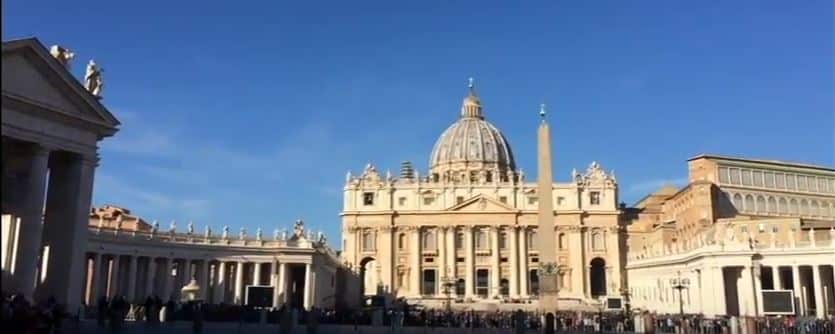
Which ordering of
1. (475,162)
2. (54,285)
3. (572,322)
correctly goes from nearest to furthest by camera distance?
1. (54,285)
2. (572,322)
3. (475,162)

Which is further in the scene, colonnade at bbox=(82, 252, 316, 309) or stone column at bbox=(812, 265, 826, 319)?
colonnade at bbox=(82, 252, 316, 309)

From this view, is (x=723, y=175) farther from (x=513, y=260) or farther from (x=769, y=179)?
(x=513, y=260)

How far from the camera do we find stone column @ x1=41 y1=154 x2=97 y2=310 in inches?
1131

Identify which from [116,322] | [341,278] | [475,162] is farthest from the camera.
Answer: [475,162]

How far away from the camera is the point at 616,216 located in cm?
9038

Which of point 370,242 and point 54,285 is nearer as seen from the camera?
point 54,285

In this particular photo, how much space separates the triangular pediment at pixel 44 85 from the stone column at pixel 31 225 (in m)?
1.84

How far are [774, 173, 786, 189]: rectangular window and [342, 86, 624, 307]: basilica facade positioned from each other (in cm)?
2101

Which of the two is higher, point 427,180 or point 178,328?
point 427,180

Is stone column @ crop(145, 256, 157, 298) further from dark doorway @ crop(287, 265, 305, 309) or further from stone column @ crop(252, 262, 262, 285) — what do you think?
dark doorway @ crop(287, 265, 305, 309)

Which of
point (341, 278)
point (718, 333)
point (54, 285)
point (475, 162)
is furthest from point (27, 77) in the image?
point (475, 162)

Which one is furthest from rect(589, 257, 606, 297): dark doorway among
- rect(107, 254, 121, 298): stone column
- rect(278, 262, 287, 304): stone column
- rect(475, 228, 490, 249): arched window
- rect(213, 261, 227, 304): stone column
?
rect(107, 254, 121, 298): stone column

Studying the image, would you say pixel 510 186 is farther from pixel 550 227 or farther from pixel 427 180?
pixel 550 227

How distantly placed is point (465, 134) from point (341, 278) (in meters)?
37.7
